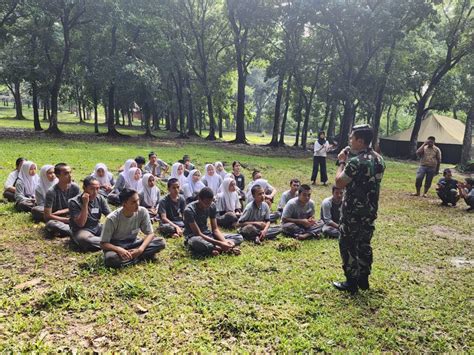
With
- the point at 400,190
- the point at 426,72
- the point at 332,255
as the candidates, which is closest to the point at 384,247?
the point at 332,255

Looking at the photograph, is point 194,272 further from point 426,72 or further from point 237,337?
point 426,72

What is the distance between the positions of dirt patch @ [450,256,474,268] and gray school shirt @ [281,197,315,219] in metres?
2.64

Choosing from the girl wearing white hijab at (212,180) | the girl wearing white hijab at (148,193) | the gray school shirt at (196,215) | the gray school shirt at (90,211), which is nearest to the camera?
the gray school shirt at (90,211)

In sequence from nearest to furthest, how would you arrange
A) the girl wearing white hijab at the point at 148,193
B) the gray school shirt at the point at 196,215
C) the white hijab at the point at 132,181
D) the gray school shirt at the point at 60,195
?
1. the gray school shirt at the point at 196,215
2. the gray school shirt at the point at 60,195
3. the girl wearing white hijab at the point at 148,193
4. the white hijab at the point at 132,181

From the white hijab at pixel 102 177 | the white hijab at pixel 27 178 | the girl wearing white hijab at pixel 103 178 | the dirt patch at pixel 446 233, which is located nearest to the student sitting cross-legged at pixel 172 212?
the girl wearing white hijab at pixel 103 178

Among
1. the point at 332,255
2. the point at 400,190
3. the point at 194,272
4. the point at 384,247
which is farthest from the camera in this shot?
the point at 400,190

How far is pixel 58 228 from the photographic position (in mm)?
6176

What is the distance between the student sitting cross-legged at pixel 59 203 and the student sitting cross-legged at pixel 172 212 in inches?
63.4

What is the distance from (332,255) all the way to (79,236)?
4.24 metres

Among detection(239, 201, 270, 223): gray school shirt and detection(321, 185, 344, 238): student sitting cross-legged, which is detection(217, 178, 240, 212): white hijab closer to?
Answer: detection(239, 201, 270, 223): gray school shirt

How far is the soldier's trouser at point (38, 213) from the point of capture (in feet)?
22.5

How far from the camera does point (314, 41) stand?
2584 centimetres

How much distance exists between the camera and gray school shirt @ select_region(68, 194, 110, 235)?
577 centimetres

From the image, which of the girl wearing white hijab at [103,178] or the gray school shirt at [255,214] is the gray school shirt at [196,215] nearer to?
the gray school shirt at [255,214]
